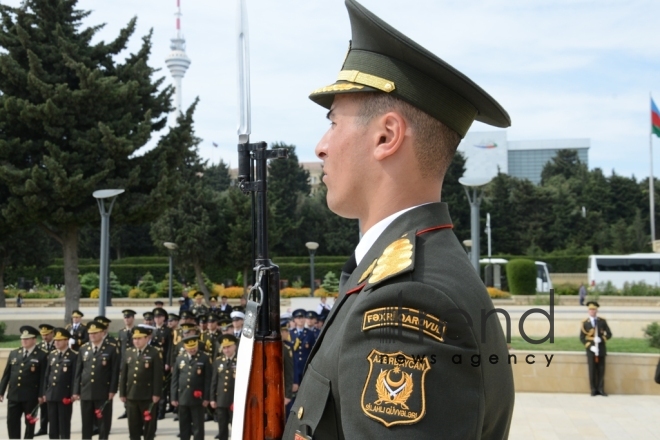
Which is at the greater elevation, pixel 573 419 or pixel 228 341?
pixel 228 341

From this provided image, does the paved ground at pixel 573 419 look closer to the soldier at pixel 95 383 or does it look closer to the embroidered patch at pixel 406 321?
the soldier at pixel 95 383

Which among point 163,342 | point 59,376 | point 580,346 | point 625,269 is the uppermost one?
point 625,269

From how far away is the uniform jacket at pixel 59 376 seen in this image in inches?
452

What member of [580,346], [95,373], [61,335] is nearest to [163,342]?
[61,335]

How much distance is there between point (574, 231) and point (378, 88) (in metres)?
62.2

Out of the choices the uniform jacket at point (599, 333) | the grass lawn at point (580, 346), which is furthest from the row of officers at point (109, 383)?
the grass lawn at point (580, 346)

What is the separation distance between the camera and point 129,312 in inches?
597

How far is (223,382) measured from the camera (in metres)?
10.8

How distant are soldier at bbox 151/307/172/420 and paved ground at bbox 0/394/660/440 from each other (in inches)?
12.4

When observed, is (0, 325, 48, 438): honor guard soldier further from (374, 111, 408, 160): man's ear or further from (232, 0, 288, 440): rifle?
(374, 111, 408, 160): man's ear

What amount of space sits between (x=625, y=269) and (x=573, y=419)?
3008cm

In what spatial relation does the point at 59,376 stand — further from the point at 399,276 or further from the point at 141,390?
the point at 399,276

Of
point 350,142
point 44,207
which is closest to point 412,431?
point 350,142

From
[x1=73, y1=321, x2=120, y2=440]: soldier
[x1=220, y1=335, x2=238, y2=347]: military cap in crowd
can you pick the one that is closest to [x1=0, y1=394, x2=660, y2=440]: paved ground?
[x1=73, y1=321, x2=120, y2=440]: soldier
